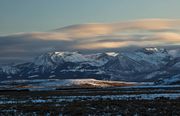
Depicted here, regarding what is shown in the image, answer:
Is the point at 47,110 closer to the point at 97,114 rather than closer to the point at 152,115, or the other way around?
the point at 97,114

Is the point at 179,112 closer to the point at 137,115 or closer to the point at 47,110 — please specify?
the point at 137,115

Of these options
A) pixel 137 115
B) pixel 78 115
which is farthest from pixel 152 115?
pixel 78 115

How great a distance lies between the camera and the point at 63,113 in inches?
Answer: 1475

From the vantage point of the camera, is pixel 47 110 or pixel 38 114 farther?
pixel 47 110

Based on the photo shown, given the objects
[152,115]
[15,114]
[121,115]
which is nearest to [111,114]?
[121,115]

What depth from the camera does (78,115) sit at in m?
35.9

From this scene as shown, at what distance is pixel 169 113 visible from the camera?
36.1 metres

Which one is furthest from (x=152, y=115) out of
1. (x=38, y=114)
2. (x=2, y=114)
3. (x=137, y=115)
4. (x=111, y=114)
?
(x=2, y=114)

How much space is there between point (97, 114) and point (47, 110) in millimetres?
6153

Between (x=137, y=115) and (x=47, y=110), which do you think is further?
(x=47, y=110)

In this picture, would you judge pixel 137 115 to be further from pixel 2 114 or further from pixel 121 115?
pixel 2 114

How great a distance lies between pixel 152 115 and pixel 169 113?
1671mm

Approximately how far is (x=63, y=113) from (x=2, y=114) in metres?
5.23

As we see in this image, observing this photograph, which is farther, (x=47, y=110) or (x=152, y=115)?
(x=47, y=110)
